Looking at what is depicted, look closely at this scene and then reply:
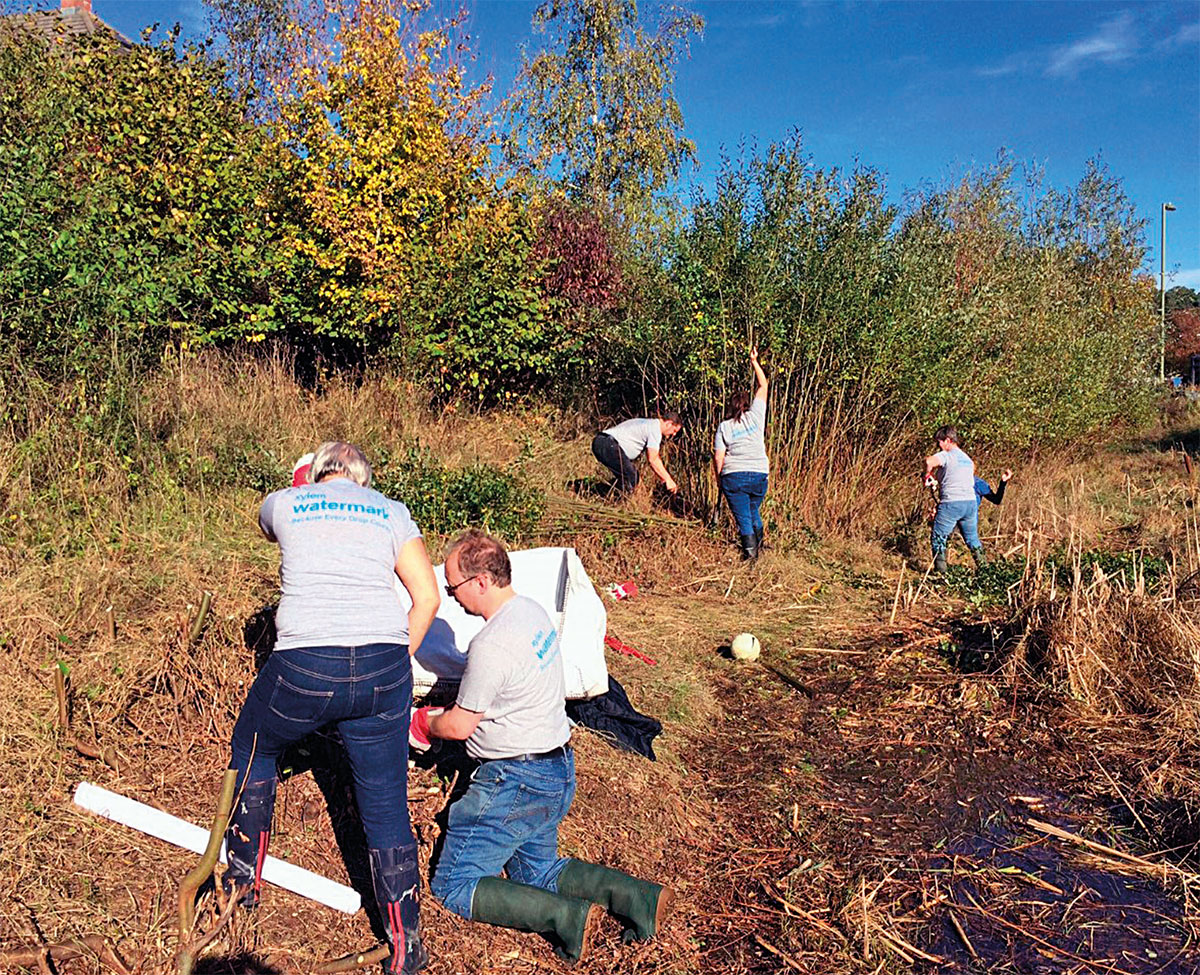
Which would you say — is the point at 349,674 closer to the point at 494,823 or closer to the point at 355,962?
the point at 494,823

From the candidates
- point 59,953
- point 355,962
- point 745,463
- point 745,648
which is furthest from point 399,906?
point 745,463

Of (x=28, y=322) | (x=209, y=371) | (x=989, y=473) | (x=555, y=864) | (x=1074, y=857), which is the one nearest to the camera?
(x=555, y=864)

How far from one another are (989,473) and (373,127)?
8762mm

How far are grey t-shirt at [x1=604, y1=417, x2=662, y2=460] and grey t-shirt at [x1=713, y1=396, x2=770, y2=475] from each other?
79 cm

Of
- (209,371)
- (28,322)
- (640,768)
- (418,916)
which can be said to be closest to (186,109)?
(209,371)

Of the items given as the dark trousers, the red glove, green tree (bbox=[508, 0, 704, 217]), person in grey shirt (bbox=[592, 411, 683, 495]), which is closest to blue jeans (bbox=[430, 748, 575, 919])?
the red glove

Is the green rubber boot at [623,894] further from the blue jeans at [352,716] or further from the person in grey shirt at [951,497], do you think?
the person in grey shirt at [951,497]

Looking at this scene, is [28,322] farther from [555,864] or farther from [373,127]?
[373,127]

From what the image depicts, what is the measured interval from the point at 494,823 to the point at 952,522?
6.42 m

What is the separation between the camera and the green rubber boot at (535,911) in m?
3.27

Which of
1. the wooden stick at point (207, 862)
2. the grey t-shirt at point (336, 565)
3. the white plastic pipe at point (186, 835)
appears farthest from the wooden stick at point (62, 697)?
the wooden stick at point (207, 862)

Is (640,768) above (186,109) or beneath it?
beneath

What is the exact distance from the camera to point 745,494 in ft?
28.5

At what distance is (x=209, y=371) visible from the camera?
952cm
